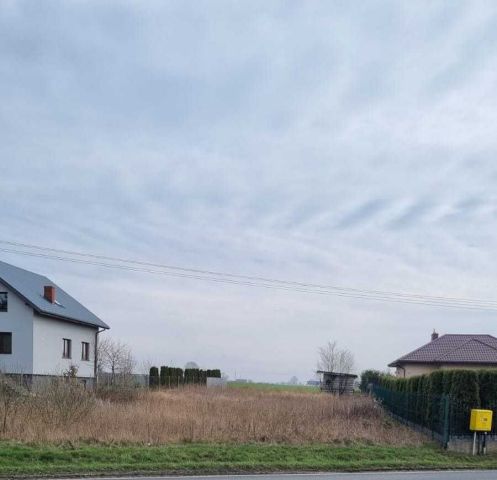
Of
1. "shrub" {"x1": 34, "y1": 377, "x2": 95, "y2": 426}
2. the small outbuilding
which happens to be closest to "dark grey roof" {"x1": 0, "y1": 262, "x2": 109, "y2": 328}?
"shrub" {"x1": 34, "y1": 377, "x2": 95, "y2": 426}

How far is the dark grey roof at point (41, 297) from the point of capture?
121ft

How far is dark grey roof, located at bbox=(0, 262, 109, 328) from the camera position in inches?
1455

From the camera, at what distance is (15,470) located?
37.6 ft

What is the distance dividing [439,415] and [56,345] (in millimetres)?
27410

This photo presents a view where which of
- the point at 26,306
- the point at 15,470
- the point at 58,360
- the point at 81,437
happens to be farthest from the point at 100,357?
the point at 15,470

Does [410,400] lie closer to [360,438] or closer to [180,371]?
[360,438]

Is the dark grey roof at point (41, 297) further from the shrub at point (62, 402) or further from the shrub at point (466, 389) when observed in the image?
the shrub at point (466, 389)

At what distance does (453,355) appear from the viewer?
145 feet

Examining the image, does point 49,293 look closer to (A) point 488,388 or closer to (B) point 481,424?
(A) point 488,388

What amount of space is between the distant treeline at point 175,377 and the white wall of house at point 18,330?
1824 centimetres

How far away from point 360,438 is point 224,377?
56.0m

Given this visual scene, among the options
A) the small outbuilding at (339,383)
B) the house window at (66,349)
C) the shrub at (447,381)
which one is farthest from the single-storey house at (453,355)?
the shrub at (447,381)

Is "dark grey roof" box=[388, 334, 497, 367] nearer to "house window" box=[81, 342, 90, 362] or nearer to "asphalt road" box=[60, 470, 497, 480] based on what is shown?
"house window" box=[81, 342, 90, 362]

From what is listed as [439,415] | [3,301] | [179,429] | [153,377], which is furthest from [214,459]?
[153,377]
